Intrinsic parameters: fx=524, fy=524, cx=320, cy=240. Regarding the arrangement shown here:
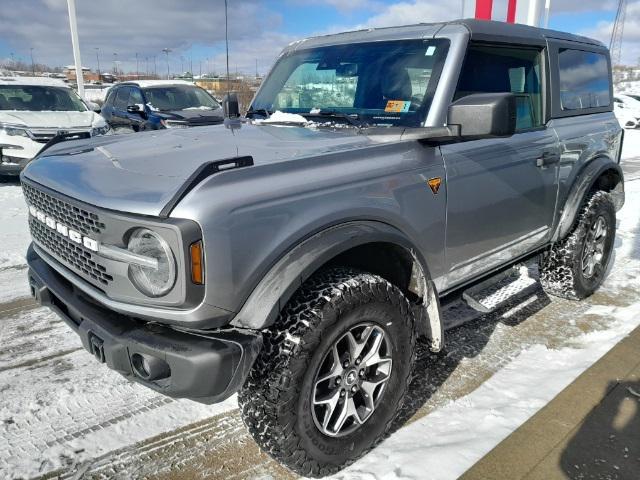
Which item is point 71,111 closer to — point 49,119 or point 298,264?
point 49,119

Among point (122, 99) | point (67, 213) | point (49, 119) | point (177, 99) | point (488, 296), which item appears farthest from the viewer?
point (122, 99)

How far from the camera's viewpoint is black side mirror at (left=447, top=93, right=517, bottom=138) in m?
2.39

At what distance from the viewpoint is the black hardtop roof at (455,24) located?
2.96 meters

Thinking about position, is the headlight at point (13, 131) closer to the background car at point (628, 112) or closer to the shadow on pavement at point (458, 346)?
the shadow on pavement at point (458, 346)

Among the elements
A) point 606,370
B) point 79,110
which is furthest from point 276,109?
point 79,110

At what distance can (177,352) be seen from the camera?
1848 mm

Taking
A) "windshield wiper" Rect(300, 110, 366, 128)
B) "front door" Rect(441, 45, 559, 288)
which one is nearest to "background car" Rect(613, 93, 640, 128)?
"front door" Rect(441, 45, 559, 288)

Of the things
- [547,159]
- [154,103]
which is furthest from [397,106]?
[154,103]

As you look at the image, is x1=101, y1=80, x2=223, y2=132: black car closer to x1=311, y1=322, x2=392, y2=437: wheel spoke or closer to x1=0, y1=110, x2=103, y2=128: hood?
x1=0, y1=110, x2=103, y2=128: hood

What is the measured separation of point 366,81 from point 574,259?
217 cm

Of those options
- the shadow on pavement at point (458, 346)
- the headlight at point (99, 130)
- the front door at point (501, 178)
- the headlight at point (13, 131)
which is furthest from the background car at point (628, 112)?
the headlight at point (13, 131)

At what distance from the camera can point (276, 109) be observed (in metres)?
3.57

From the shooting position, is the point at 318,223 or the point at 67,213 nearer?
the point at 318,223

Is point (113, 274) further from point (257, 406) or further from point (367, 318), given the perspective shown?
point (367, 318)
